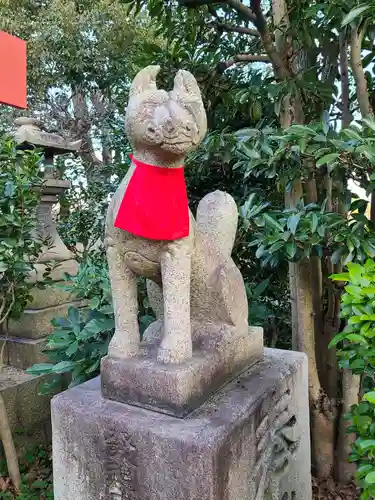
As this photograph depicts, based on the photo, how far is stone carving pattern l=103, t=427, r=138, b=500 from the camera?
1.22 m

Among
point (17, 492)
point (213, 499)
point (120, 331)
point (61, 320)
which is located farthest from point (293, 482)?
point (17, 492)

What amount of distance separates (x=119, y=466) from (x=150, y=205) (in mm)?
771

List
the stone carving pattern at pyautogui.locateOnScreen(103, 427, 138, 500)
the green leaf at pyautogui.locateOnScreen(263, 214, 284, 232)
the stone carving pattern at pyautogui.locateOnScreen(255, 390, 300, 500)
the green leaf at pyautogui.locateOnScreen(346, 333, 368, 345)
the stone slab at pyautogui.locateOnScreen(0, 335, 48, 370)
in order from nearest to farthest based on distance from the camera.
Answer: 1. the green leaf at pyautogui.locateOnScreen(346, 333, 368, 345)
2. the stone carving pattern at pyautogui.locateOnScreen(103, 427, 138, 500)
3. the stone carving pattern at pyautogui.locateOnScreen(255, 390, 300, 500)
4. the green leaf at pyautogui.locateOnScreen(263, 214, 284, 232)
5. the stone slab at pyautogui.locateOnScreen(0, 335, 48, 370)

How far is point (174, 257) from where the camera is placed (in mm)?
1282

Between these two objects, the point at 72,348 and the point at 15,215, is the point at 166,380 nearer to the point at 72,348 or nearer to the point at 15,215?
the point at 72,348

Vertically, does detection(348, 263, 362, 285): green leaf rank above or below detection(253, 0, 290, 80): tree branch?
below

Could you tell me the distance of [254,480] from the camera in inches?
52.5

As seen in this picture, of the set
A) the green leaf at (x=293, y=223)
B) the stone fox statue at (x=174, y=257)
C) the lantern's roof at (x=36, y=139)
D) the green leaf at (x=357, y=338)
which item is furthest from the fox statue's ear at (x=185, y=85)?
the lantern's roof at (x=36, y=139)

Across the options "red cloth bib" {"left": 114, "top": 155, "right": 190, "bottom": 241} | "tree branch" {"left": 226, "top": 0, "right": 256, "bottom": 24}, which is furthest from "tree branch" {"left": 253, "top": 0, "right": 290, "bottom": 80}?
"red cloth bib" {"left": 114, "top": 155, "right": 190, "bottom": 241}

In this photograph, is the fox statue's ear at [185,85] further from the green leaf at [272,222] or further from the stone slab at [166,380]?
the stone slab at [166,380]

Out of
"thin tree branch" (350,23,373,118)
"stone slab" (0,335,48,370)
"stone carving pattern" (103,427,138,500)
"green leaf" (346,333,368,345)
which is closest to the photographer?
"green leaf" (346,333,368,345)

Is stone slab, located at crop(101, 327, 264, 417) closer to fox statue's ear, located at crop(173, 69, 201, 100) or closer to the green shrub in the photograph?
fox statue's ear, located at crop(173, 69, 201, 100)

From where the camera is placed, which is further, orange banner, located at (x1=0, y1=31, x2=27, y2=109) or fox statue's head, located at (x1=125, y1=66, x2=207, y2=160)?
orange banner, located at (x1=0, y1=31, x2=27, y2=109)

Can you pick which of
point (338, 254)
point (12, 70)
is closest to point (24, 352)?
point (12, 70)
